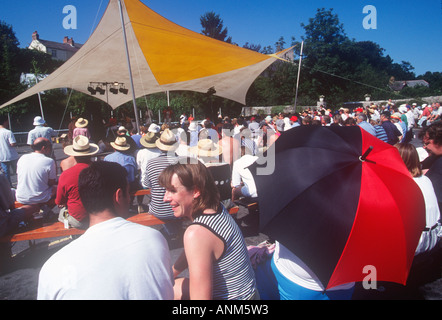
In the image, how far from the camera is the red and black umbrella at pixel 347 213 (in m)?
1.51

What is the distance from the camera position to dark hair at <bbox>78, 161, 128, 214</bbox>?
1.47 metres

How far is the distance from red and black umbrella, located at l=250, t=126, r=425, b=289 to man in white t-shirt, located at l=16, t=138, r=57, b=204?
3.59 meters

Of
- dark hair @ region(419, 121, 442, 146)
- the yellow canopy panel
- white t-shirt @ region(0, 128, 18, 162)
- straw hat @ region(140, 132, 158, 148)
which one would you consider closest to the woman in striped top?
dark hair @ region(419, 121, 442, 146)

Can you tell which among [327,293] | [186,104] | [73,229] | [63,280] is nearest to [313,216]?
[327,293]

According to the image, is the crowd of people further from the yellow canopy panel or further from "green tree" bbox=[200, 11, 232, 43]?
"green tree" bbox=[200, 11, 232, 43]

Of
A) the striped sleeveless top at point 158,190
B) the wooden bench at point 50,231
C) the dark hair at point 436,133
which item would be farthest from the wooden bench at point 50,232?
the dark hair at point 436,133

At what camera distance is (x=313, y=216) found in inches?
62.3

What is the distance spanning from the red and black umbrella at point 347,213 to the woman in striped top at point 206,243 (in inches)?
10.5

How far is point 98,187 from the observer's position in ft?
4.91

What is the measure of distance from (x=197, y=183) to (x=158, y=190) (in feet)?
5.68

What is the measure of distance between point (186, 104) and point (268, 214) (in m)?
26.1

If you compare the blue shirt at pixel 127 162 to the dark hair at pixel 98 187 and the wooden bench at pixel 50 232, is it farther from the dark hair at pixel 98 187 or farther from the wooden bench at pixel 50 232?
the dark hair at pixel 98 187

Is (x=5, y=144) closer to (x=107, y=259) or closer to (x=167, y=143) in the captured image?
(x=167, y=143)

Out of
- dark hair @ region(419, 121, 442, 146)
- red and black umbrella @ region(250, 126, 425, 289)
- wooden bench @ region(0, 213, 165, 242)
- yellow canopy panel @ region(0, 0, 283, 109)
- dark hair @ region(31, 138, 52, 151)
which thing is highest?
yellow canopy panel @ region(0, 0, 283, 109)
